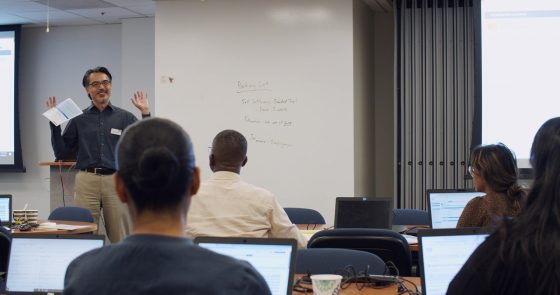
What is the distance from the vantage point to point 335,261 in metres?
3.37

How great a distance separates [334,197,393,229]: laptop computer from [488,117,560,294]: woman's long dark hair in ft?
9.62

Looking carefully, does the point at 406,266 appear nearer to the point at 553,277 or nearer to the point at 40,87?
the point at 553,277

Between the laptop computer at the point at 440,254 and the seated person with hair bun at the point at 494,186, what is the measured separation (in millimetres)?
798

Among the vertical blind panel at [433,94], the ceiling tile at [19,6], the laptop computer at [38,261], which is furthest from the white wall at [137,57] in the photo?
the laptop computer at [38,261]

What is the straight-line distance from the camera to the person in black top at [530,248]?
1.51 m

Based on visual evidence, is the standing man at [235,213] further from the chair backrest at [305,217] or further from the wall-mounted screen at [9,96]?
the wall-mounted screen at [9,96]

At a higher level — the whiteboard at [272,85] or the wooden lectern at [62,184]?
the whiteboard at [272,85]

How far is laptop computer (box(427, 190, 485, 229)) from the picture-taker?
4.64m

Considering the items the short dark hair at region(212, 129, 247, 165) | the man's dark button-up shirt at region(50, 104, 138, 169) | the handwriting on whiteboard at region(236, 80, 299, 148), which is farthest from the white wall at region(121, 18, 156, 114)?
the short dark hair at region(212, 129, 247, 165)

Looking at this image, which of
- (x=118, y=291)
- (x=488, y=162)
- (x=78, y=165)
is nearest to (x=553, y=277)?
(x=118, y=291)

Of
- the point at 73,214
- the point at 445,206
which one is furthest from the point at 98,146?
the point at 445,206

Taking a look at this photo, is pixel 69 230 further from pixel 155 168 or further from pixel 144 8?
pixel 144 8

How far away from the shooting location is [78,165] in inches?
231

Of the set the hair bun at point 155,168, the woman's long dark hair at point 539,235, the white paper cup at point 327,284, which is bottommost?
the white paper cup at point 327,284
